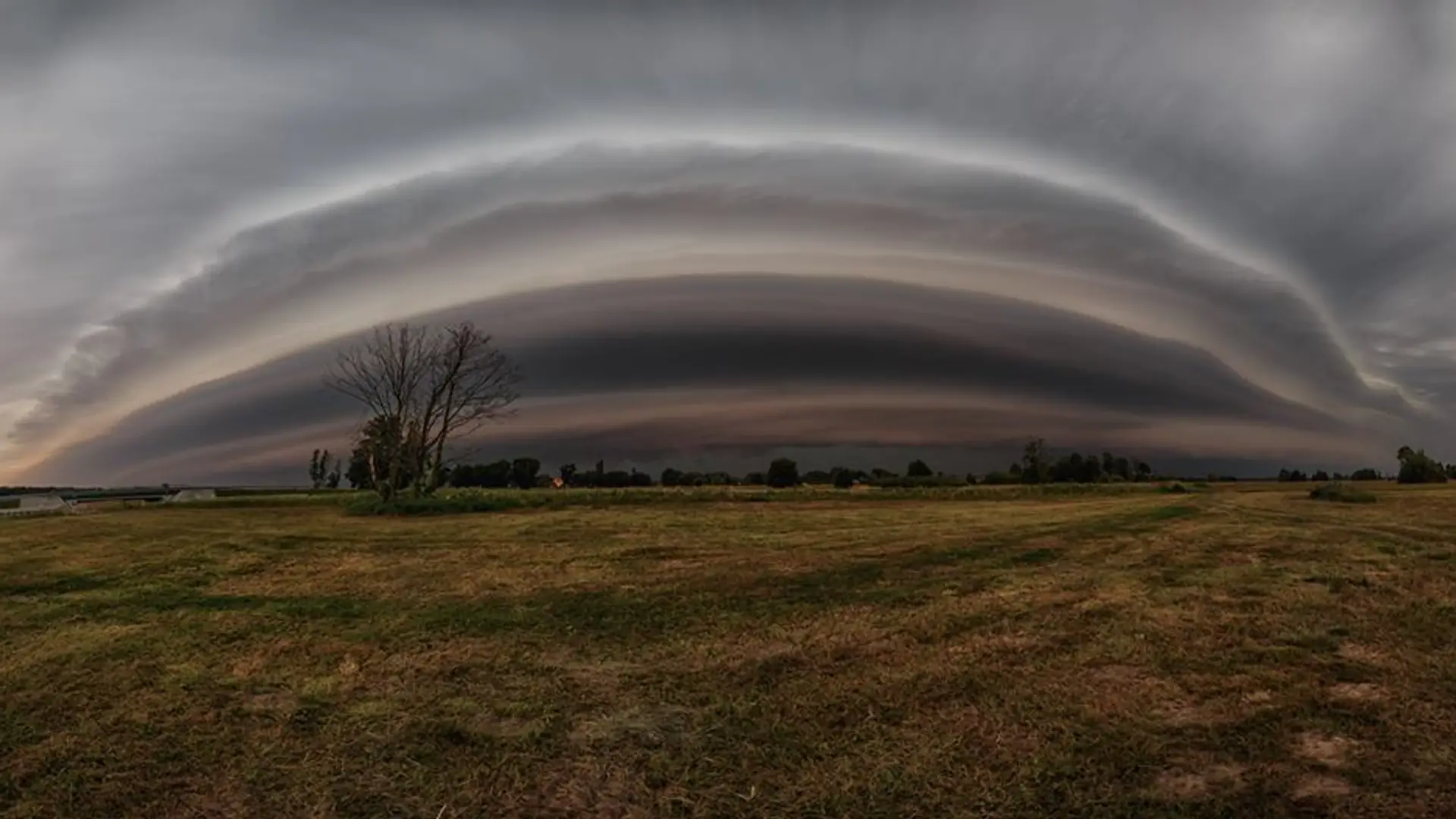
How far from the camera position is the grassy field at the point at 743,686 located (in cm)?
550

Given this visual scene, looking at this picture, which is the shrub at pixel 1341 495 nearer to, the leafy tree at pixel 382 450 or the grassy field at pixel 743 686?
the grassy field at pixel 743 686

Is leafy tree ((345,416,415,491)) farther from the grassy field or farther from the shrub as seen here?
the shrub

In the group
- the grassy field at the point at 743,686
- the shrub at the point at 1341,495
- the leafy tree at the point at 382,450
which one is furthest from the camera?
the leafy tree at the point at 382,450

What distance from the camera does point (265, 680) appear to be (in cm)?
796

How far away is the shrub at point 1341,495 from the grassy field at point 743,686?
16.0 m

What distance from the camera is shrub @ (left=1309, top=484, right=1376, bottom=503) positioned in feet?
93.7

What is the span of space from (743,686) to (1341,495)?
106 feet

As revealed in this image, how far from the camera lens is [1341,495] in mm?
29438

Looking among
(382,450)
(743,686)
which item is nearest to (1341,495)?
(743,686)

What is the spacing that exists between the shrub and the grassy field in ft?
52.6

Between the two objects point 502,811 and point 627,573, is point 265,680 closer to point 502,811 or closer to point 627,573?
point 502,811

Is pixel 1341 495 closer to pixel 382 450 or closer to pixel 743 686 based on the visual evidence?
pixel 743 686

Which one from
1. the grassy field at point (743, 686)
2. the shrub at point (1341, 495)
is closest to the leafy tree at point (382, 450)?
the grassy field at point (743, 686)

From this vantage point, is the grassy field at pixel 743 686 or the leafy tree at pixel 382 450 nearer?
the grassy field at pixel 743 686
